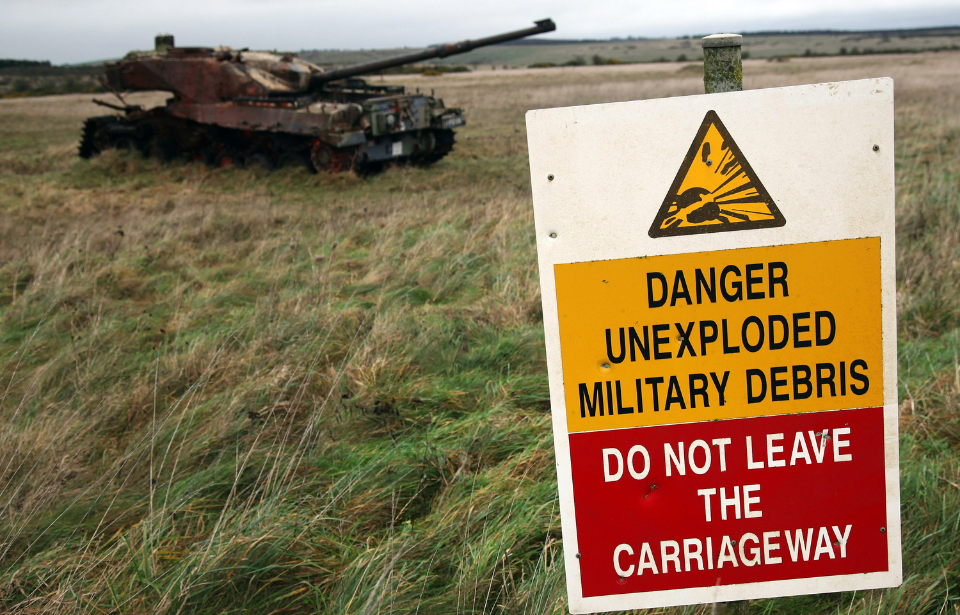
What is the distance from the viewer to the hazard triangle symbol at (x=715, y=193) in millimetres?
1214

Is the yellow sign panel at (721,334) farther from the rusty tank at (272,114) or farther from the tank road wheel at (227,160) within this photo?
the tank road wheel at (227,160)

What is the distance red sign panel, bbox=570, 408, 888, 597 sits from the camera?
130cm

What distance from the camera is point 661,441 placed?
1308 millimetres

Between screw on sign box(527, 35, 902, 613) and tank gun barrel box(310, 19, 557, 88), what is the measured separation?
9391 millimetres

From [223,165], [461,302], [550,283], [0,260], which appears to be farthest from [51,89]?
[550,283]

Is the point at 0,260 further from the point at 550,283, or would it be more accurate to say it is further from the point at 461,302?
the point at 550,283

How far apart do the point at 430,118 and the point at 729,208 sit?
1180 centimetres

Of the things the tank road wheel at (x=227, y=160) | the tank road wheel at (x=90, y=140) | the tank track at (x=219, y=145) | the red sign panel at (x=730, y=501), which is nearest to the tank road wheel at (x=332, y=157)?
the tank track at (x=219, y=145)

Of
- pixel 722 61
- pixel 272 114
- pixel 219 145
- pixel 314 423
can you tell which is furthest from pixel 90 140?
pixel 722 61

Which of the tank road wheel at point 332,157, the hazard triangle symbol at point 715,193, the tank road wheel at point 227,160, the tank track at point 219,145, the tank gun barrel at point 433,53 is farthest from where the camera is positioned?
the tank road wheel at point 227,160

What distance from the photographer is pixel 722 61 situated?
130 centimetres

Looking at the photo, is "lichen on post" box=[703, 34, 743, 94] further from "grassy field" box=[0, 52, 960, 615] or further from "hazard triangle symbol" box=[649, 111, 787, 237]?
"grassy field" box=[0, 52, 960, 615]

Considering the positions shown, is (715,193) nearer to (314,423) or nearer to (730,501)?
(730,501)

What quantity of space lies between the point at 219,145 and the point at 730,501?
529 inches
